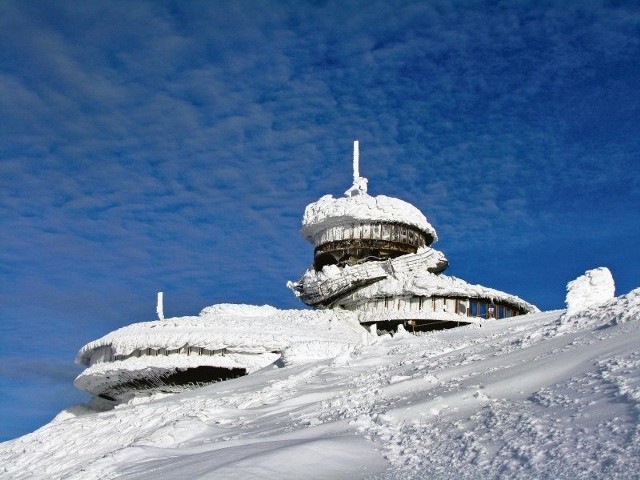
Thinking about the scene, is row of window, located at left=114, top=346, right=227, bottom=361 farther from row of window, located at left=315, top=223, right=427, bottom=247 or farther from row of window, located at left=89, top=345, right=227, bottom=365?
row of window, located at left=315, top=223, right=427, bottom=247

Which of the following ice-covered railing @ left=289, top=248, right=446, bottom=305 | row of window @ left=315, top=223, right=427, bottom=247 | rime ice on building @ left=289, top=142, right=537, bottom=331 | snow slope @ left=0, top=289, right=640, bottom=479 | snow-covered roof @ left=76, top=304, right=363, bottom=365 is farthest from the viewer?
row of window @ left=315, top=223, right=427, bottom=247

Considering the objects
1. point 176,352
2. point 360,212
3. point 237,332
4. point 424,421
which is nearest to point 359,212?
point 360,212

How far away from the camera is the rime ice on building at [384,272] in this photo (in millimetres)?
28453

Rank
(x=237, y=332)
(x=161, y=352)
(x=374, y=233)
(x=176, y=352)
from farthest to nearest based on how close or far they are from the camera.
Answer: (x=374, y=233)
(x=161, y=352)
(x=176, y=352)
(x=237, y=332)

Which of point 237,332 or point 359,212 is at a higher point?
point 359,212

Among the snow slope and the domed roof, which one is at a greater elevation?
the domed roof

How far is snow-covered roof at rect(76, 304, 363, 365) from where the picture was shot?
25.0 meters

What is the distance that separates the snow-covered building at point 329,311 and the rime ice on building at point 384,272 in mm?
38

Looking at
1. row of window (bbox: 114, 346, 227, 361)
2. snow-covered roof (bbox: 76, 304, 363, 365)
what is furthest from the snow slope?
row of window (bbox: 114, 346, 227, 361)

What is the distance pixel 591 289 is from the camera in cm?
1335

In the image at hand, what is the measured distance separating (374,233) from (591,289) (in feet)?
58.7

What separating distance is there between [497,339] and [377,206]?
59.9 feet

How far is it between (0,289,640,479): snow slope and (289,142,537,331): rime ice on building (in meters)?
14.3

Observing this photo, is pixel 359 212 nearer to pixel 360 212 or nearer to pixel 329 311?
pixel 360 212
